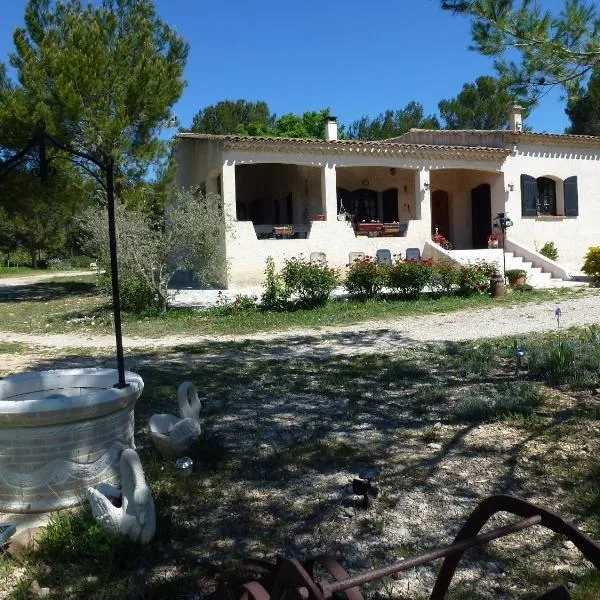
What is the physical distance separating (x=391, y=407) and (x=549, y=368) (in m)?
1.75

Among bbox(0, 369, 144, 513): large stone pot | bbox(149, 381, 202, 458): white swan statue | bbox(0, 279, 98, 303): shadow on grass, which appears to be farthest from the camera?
bbox(0, 279, 98, 303): shadow on grass

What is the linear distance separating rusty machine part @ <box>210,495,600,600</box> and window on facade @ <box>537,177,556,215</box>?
20.8m

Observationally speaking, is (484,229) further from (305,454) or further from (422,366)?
(305,454)

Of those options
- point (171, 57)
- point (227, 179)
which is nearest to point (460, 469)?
point (227, 179)

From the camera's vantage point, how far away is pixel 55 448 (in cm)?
332

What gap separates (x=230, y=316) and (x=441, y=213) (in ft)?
40.3

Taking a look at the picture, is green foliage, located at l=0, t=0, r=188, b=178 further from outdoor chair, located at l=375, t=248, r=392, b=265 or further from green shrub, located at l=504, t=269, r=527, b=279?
green shrub, located at l=504, t=269, r=527, b=279

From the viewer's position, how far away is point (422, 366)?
696 cm

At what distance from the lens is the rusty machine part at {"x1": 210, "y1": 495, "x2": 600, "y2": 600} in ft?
4.63

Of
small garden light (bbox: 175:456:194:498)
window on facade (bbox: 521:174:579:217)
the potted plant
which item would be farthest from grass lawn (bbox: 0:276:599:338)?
small garden light (bbox: 175:456:194:498)

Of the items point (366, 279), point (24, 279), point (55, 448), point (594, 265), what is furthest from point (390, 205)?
point (55, 448)

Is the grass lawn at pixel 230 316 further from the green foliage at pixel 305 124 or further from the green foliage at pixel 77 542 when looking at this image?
the green foliage at pixel 305 124

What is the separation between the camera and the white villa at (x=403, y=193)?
1683cm

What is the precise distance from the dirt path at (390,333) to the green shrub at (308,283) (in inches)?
84.2
